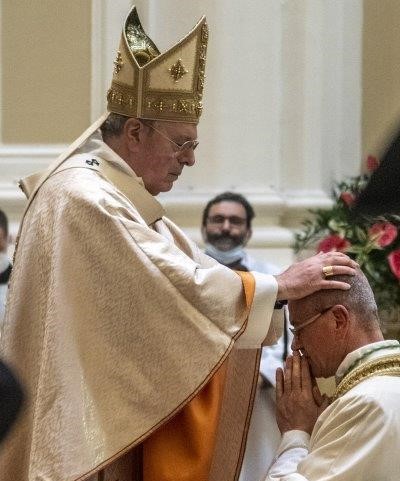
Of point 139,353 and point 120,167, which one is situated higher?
point 120,167

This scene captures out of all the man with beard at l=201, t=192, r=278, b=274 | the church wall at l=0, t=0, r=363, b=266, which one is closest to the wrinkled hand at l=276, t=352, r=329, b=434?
the man with beard at l=201, t=192, r=278, b=274

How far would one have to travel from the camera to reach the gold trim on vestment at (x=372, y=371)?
126 inches

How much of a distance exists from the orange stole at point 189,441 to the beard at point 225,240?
8.60 ft

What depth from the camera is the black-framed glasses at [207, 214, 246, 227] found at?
6477 millimetres

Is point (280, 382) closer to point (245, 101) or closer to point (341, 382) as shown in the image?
point (341, 382)

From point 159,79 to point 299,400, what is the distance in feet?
3.84

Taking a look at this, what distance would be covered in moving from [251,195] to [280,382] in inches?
150

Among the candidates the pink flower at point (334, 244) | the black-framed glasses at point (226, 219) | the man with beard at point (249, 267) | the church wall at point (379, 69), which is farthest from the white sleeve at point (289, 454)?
the church wall at point (379, 69)

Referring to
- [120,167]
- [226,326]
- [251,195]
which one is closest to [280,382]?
[226,326]

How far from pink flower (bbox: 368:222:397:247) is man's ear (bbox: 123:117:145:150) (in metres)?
1.71

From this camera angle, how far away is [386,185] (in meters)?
2.79

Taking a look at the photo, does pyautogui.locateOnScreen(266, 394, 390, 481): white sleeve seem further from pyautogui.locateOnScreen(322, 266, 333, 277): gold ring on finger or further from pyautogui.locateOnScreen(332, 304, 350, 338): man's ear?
pyautogui.locateOnScreen(322, 266, 333, 277): gold ring on finger

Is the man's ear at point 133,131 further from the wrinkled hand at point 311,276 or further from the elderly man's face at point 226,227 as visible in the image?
the elderly man's face at point 226,227

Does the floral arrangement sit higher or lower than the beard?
higher
